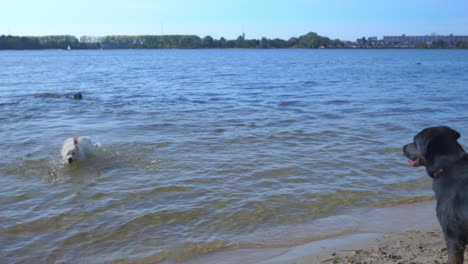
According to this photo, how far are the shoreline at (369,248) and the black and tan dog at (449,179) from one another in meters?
0.48

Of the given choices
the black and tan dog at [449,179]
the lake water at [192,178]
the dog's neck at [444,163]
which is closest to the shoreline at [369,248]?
the lake water at [192,178]

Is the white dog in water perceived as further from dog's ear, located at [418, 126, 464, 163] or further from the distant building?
the distant building

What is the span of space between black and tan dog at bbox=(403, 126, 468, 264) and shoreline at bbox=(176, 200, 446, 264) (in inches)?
18.9

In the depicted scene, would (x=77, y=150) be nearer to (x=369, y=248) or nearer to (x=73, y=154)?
(x=73, y=154)

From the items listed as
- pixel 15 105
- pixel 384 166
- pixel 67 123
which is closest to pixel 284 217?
pixel 384 166

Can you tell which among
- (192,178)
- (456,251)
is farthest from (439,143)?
(192,178)

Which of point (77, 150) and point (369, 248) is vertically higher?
point (77, 150)

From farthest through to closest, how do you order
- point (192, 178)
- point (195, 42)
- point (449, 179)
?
point (195, 42) < point (192, 178) < point (449, 179)

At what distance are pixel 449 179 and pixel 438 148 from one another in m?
0.36

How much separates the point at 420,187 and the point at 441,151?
3.12m

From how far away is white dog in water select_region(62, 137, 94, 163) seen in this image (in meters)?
8.47

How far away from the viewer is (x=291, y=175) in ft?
24.7

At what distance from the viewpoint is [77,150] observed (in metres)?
8.57

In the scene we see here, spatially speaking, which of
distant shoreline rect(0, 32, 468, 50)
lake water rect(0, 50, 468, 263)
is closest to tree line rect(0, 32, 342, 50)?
distant shoreline rect(0, 32, 468, 50)
